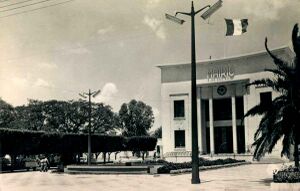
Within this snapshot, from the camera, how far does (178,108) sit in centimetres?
5712

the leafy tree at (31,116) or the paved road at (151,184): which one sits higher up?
the leafy tree at (31,116)

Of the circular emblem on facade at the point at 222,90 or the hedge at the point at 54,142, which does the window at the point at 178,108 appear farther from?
the hedge at the point at 54,142

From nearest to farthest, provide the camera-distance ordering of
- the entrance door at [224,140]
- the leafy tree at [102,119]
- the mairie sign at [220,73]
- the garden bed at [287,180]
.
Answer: the garden bed at [287,180]
the mairie sign at [220,73]
the entrance door at [224,140]
the leafy tree at [102,119]

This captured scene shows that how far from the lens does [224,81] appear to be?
52875 millimetres

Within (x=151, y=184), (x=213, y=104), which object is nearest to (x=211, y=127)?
(x=213, y=104)

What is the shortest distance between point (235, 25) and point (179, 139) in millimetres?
39011

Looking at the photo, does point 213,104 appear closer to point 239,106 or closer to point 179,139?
point 239,106

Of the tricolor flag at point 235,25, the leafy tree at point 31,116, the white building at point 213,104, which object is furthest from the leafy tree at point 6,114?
the tricolor flag at point 235,25

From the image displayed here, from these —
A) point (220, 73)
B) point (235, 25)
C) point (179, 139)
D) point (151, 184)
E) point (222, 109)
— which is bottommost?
point (151, 184)

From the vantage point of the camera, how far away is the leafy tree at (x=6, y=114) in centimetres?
7212

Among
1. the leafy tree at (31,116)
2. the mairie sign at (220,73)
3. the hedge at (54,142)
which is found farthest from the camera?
the leafy tree at (31,116)

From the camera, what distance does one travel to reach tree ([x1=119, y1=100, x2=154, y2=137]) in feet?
298

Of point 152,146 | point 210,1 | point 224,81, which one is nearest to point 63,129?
point 152,146

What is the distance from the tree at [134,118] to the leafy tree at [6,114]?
77.0 ft
